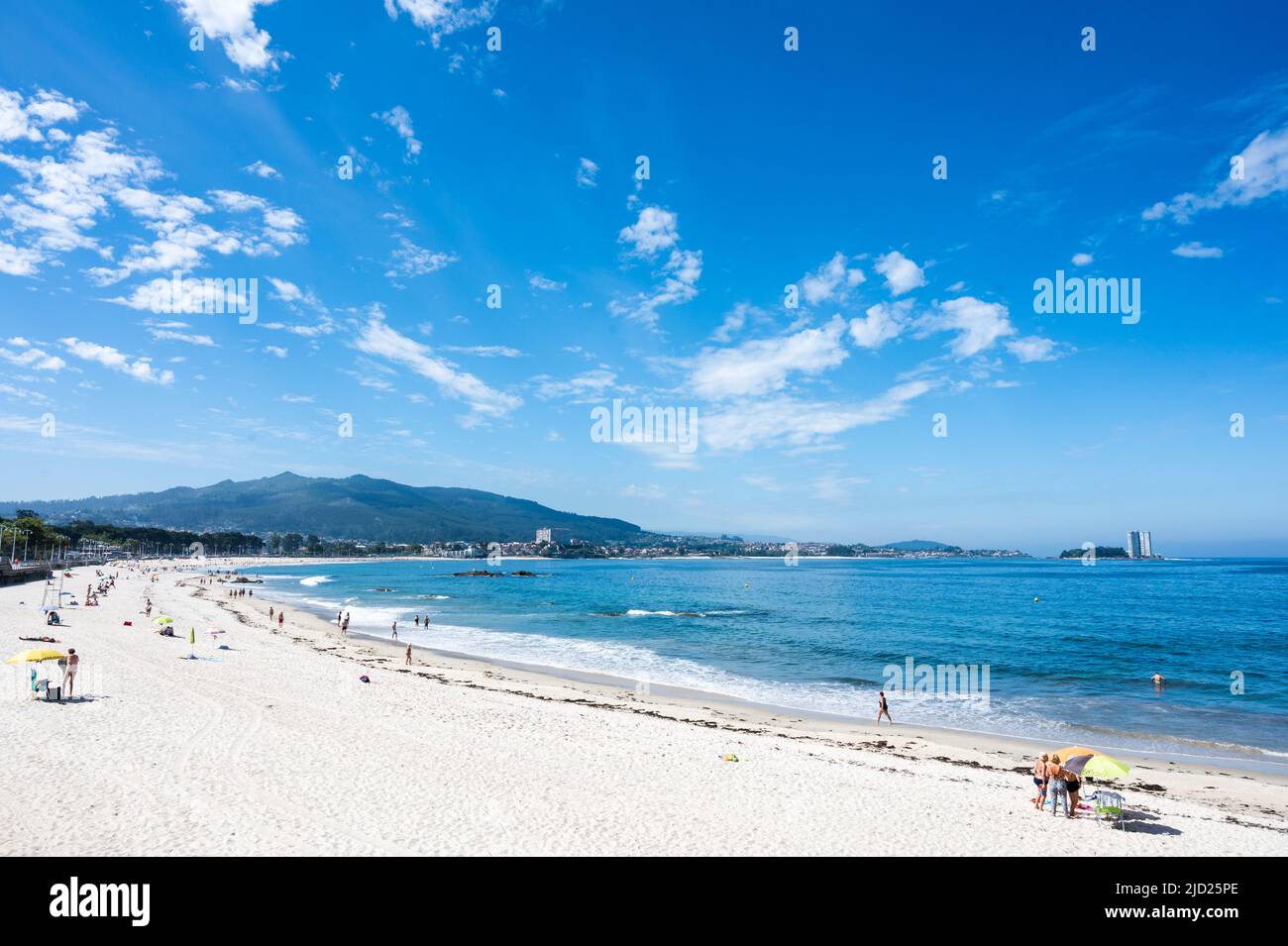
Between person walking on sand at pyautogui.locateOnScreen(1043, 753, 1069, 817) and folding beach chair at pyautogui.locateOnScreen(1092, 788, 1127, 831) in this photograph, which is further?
person walking on sand at pyautogui.locateOnScreen(1043, 753, 1069, 817)

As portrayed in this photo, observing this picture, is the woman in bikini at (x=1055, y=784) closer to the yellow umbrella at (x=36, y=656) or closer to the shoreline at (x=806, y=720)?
the shoreline at (x=806, y=720)

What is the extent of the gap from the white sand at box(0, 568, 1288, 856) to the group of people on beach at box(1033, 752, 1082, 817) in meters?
0.39

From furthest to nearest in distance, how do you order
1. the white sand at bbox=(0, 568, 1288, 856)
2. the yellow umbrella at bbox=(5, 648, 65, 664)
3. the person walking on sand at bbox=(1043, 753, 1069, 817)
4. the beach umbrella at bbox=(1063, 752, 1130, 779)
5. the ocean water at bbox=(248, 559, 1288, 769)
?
the ocean water at bbox=(248, 559, 1288, 769)
the yellow umbrella at bbox=(5, 648, 65, 664)
the beach umbrella at bbox=(1063, 752, 1130, 779)
the person walking on sand at bbox=(1043, 753, 1069, 817)
the white sand at bbox=(0, 568, 1288, 856)

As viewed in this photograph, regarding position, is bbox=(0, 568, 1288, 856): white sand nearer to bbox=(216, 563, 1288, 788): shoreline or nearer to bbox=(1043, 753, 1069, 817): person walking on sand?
bbox=(216, 563, 1288, 788): shoreline

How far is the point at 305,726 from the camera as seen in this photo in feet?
54.7

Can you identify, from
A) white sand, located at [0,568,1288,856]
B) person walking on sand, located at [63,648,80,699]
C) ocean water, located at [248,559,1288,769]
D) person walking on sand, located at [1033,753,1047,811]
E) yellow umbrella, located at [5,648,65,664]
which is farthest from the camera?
ocean water, located at [248,559,1288,769]

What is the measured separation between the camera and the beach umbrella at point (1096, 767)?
12461 millimetres

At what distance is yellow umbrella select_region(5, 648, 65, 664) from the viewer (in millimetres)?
18438

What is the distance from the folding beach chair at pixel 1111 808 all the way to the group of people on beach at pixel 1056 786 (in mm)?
340

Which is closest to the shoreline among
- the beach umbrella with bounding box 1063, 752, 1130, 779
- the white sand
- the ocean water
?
the white sand

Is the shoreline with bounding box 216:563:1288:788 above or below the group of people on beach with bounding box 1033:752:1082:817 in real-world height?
below

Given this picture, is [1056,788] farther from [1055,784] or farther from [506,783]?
[506,783]
